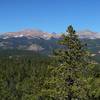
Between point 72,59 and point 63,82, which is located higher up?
point 72,59

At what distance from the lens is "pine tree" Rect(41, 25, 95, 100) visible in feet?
115

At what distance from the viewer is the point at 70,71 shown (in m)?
35.8

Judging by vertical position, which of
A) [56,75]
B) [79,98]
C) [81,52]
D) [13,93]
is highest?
[81,52]

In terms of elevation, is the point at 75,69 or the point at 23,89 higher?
the point at 75,69

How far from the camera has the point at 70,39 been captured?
36.6m

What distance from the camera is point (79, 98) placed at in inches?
1388

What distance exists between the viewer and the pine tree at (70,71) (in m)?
35.1

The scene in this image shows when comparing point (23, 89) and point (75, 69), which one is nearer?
point (75, 69)

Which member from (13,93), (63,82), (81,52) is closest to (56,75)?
(63,82)

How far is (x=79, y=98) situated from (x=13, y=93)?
→ 152301mm

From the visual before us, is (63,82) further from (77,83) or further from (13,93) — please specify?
(13,93)

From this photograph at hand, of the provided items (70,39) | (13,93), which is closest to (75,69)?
(70,39)

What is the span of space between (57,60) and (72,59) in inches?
64.9

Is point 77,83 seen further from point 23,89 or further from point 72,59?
point 23,89
